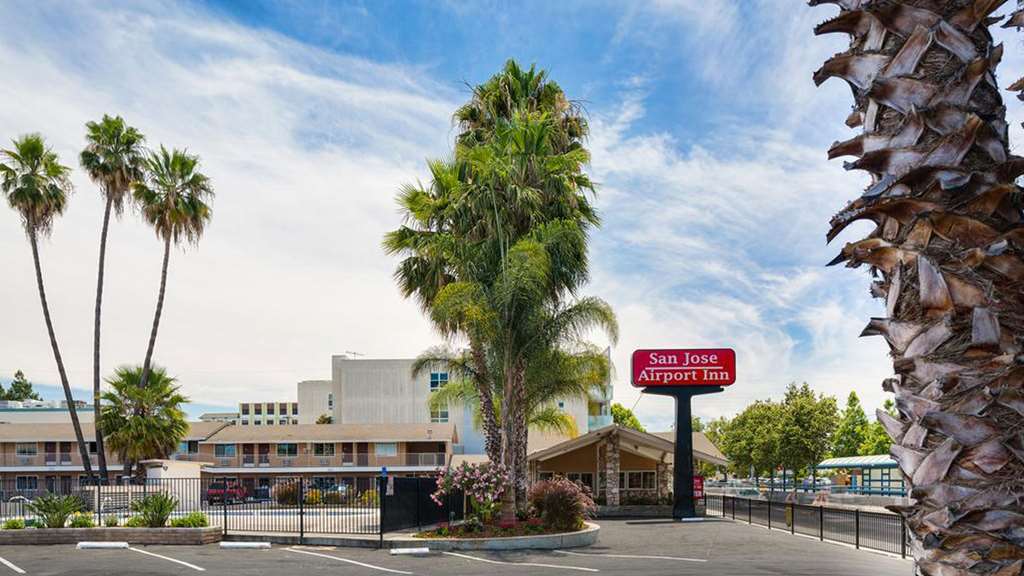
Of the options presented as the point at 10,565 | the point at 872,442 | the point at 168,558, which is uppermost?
the point at 10,565

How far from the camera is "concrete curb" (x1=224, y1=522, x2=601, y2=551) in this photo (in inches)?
936

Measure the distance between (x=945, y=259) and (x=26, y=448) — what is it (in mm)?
70207

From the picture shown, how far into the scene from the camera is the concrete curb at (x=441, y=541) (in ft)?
78.0

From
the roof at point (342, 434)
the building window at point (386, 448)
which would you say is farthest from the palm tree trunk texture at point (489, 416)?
the building window at point (386, 448)

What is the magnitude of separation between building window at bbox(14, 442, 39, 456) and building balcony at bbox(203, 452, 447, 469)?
12.3 metres

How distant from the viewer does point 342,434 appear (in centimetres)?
6241

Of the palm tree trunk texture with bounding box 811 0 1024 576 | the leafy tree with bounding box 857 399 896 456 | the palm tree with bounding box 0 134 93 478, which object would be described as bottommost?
the leafy tree with bounding box 857 399 896 456

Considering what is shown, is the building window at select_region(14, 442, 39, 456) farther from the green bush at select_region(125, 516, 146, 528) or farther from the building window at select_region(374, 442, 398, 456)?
the green bush at select_region(125, 516, 146, 528)

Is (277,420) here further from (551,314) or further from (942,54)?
(942,54)

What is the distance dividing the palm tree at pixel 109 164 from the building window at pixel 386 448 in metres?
18.9

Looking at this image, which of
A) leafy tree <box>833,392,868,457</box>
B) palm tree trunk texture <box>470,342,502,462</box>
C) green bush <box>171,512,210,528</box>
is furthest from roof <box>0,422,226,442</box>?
leafy tree <box>833,392,868,457</box>

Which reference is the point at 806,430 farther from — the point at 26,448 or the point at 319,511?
the point at 26,448

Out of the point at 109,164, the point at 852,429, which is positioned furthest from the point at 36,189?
the point at 852,429

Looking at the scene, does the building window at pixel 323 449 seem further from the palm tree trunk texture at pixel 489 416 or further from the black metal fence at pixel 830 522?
the palm tree trunk texture at pixel 489 416
